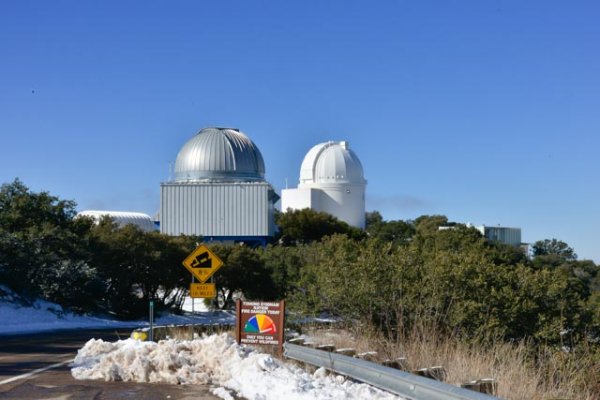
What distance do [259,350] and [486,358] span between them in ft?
15.3

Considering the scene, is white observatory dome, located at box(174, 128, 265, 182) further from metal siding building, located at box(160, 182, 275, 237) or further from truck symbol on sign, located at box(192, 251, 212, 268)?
truck symbol on sign, located at box(192, 251, 212, 268)

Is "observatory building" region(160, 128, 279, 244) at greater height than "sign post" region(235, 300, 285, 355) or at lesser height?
greater

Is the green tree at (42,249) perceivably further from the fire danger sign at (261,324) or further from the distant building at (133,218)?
the distant building at (133,218)

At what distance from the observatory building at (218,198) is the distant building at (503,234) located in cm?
3395

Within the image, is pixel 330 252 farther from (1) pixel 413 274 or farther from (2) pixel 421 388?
(2) pixel 421 388

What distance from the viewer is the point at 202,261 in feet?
68.1

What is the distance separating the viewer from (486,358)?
1180cm

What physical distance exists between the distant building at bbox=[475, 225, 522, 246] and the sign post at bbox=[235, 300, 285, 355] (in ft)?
261

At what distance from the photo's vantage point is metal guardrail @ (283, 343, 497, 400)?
7754 millimetres

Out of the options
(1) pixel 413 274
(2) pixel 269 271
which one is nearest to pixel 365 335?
(1) pixel 413 274

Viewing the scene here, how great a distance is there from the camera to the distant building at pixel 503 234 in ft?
309

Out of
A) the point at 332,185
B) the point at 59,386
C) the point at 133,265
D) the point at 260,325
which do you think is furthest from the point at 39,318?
the point at 332,185

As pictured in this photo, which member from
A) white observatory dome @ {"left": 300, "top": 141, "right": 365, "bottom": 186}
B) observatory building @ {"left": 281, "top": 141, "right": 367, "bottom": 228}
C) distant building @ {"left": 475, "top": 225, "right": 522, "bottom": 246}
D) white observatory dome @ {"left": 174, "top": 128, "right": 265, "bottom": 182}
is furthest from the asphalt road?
distant building @ {"left": 475, "top": 225, "right": 522, "bottom": 246}

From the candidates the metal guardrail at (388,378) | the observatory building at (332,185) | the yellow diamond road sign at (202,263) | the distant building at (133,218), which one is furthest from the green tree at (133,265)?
the observatory building at (332,185)
